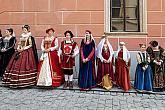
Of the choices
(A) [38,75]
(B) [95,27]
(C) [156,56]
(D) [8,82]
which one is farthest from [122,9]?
(D) [8,82]

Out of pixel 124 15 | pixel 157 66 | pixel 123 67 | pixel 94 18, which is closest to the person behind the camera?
pixel 157 66

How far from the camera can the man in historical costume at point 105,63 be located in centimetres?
688

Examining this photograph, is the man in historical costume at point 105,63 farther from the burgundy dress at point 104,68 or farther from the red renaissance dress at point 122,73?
the red renaissance dress at point 122,73

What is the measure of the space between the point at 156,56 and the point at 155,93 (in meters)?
0.96

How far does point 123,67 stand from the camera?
6.79 m

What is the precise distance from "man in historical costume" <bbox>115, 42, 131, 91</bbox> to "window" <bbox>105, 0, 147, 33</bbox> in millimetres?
1437

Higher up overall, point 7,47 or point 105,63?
point 7,47

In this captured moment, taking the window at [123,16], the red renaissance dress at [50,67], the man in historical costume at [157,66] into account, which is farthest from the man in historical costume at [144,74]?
the red renaissance dress at [50,67]

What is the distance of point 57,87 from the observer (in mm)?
7043

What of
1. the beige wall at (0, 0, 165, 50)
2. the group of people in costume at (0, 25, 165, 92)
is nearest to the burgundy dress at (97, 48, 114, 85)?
the group of people in costume at (0, 25, 165, 92)

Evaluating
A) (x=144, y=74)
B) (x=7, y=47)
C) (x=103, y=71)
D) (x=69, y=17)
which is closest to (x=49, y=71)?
(x=103, y=71)

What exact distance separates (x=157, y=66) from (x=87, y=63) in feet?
6.02

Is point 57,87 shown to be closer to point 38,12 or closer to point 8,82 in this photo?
point 8,82

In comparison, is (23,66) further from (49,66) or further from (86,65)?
(86,65)
